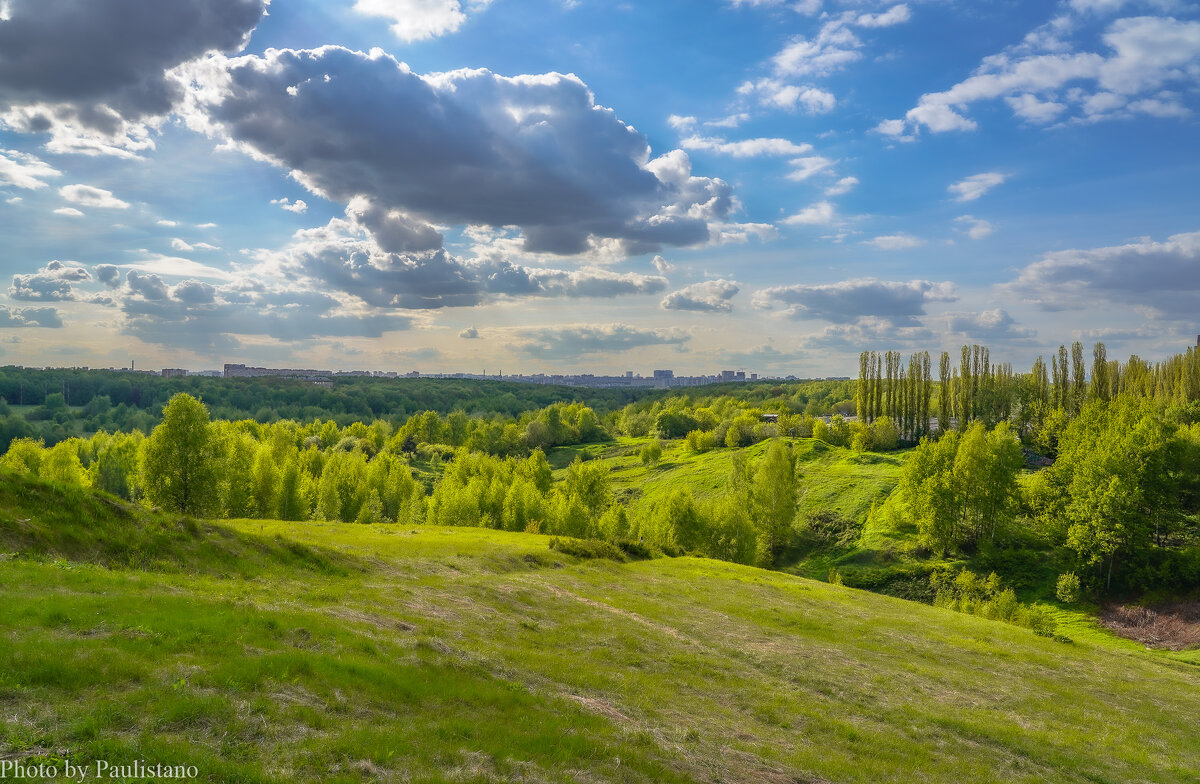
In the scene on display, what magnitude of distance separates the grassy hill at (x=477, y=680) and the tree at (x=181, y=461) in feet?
109

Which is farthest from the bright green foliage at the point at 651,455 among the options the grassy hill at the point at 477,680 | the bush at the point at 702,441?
the grassy hill at the point at 477,680

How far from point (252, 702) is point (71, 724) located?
3.44 metres

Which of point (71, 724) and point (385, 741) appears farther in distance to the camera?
point (385, 741)

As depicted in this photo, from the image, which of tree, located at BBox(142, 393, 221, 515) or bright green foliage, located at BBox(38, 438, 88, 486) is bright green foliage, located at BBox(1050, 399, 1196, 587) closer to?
tree, located at BBox(142, 393, 221, 515)

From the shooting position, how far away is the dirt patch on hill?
59250 millimetres

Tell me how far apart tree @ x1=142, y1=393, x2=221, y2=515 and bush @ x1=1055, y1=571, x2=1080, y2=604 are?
10247 centimetres

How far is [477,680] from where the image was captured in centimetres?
1934

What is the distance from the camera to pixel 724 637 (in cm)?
3506

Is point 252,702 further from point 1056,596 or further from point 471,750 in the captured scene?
point 1056,596

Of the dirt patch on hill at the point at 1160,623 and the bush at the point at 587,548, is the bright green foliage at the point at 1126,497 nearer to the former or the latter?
the dirt patch on hill at the point at 1160,623

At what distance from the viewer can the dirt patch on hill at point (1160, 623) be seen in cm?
5925

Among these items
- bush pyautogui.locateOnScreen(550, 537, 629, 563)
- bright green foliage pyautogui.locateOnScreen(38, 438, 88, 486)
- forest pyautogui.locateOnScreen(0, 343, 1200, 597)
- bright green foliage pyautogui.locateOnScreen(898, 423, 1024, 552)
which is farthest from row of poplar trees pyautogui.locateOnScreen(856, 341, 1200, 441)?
bright green foliage pyautogui.locateOnScreen(38, 438, 88, 486)

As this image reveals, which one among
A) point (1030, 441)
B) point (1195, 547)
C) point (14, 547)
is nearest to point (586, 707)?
point (14, 547)

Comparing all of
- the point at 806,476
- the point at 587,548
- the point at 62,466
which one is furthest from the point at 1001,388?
the point at 62,466
